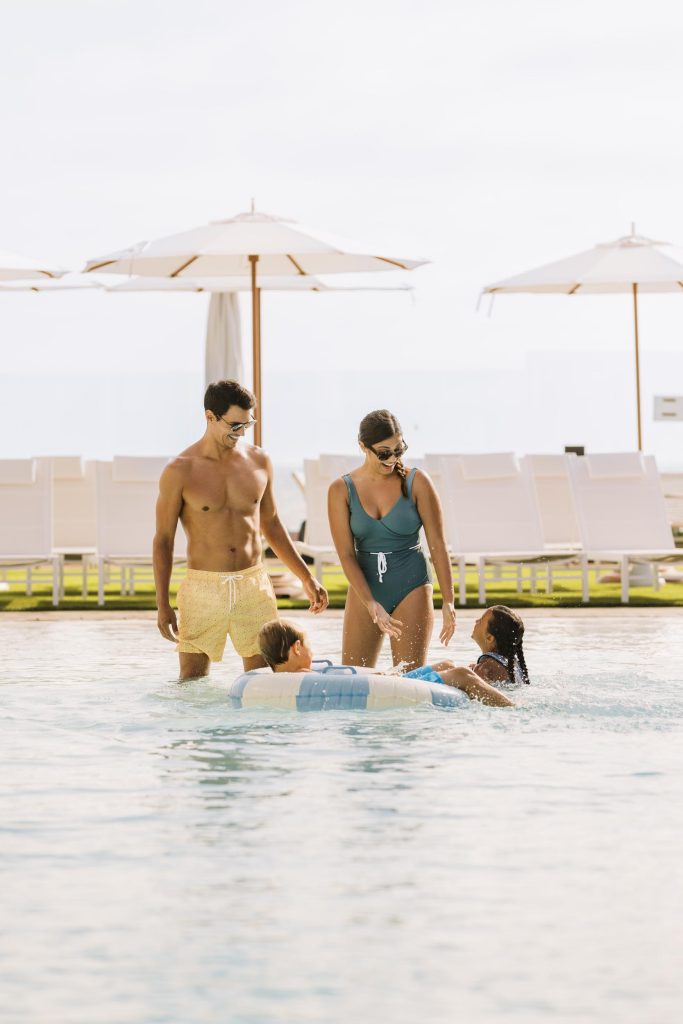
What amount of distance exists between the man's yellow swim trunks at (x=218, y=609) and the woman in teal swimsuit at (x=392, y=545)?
39 centimetres

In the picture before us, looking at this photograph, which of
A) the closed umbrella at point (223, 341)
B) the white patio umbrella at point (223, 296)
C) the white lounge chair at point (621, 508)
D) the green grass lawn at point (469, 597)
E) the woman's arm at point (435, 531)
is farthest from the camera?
the closed umbrella at point (223, 341)

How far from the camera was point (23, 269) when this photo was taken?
15.7m

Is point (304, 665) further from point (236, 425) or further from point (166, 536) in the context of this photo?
point (236, 425)

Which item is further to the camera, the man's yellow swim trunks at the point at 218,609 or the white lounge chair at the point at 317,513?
the white lounge chair at the point at 317,513

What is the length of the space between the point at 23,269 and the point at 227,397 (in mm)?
9677

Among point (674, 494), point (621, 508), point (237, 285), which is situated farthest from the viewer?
point (237, 285)

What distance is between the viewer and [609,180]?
1289 inches

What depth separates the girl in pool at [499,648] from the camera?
734cm

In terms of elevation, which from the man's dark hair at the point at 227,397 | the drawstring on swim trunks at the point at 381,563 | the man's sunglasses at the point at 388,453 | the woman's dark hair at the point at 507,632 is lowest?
the woman's dark hair at the point at 507,632

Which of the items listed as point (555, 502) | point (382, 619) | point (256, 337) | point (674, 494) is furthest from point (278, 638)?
point (674, 494)

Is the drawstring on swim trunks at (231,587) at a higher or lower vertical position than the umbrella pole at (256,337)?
lower

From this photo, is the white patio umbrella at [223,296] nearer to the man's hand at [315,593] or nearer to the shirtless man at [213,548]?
the man's hand at [315,593]

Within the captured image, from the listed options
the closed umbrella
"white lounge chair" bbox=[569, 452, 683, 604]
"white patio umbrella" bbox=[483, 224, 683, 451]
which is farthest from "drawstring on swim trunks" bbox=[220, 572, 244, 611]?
the closed umbrella

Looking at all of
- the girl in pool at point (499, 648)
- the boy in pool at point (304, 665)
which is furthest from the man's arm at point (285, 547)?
the girl in pool at point (499, 648)
